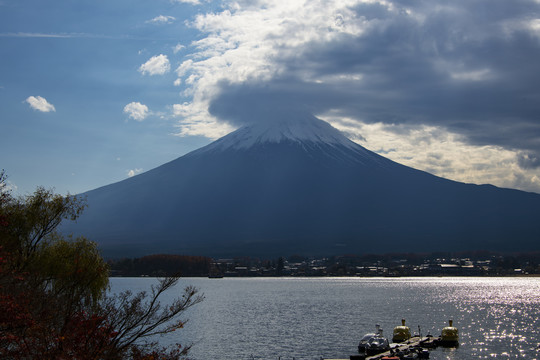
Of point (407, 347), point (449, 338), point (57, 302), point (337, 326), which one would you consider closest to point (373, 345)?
point (407, 347)

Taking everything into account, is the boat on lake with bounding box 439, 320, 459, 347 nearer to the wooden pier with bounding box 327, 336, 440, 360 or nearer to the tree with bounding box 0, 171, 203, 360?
the wooden pier with bounding box 327, 336, 440, 360

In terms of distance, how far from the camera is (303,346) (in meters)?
62.1

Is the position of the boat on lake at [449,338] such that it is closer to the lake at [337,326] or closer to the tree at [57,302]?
the lake at [337,326]

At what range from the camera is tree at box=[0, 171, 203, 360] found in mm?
17250

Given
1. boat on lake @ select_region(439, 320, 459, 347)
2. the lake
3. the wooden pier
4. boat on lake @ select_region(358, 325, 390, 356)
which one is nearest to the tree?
the lake

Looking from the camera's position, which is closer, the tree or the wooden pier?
the tree

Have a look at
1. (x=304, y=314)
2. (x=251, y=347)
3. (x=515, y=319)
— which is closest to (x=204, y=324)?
(x=304, y=314)

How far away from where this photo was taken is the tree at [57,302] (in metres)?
17.2

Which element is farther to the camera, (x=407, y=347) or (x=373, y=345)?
(x=407, y=347)

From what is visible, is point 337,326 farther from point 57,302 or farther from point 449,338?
point 57,302

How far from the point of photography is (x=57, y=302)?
70.7 ft

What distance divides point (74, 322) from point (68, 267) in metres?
9.20

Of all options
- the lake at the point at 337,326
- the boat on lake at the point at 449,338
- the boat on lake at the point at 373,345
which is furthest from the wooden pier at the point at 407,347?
the lake at the point at 337,326

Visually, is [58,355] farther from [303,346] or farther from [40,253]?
[303,346]
